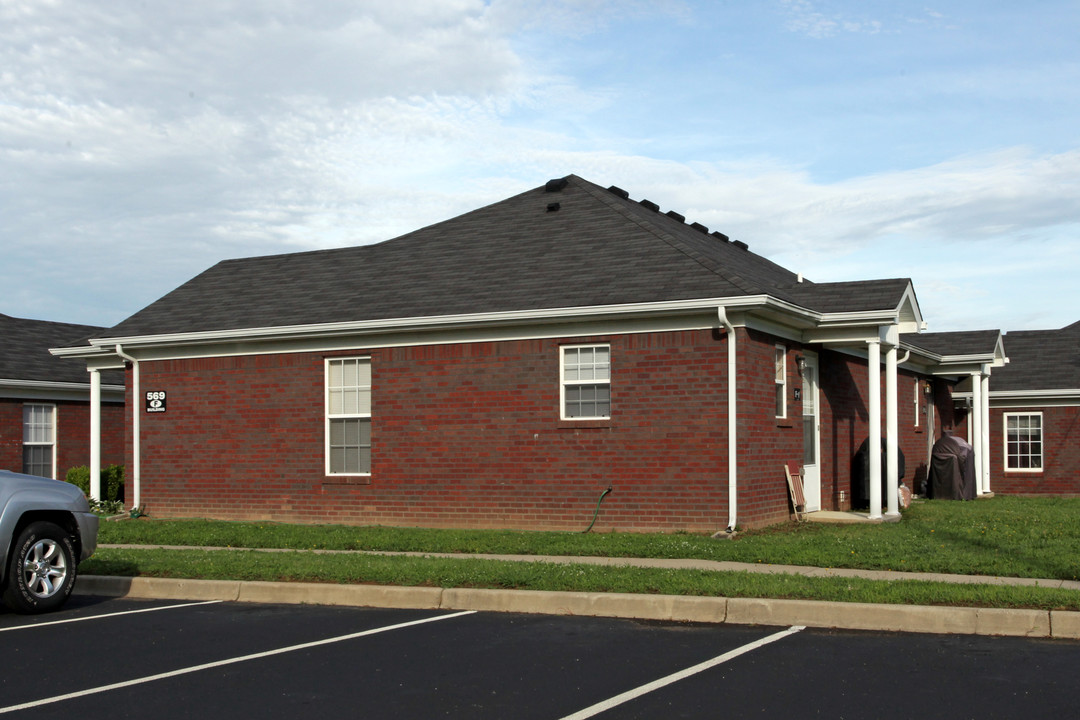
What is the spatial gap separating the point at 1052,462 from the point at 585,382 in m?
17.5

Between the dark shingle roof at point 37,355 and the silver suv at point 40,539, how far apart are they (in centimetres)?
1423

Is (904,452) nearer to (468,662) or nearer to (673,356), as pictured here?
(673,356)

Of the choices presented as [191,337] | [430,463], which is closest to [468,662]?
[430,463]

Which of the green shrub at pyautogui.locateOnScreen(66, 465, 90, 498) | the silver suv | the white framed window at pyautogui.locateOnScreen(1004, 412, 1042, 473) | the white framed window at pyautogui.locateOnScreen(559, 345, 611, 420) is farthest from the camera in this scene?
the white framed window at pyautogui.locateOnScreen(1004, 412, 1042, 473)

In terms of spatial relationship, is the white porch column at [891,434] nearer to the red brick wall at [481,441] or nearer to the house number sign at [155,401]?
the red brick wall at [481,441]

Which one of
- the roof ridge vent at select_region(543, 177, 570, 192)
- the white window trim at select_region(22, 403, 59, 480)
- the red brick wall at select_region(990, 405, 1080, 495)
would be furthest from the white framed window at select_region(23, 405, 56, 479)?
the red brick wall at select_region(990, 405, 1080, 495)

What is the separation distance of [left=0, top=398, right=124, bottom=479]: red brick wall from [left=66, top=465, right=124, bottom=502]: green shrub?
1445mm

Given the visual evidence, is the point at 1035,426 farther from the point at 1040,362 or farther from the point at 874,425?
the point at 874,425

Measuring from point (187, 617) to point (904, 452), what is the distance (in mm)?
Result: 17844

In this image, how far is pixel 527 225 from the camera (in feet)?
63.8

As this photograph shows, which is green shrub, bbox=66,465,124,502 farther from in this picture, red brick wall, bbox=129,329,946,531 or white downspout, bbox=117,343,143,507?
red brick wall, bbox=129,329,946,531

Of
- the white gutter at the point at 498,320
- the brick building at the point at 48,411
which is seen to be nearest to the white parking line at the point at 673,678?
the white gutter at the point at 498,320

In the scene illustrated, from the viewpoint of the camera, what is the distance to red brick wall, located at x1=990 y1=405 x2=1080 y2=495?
2777cm

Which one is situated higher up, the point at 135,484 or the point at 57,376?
the point at 57,376
